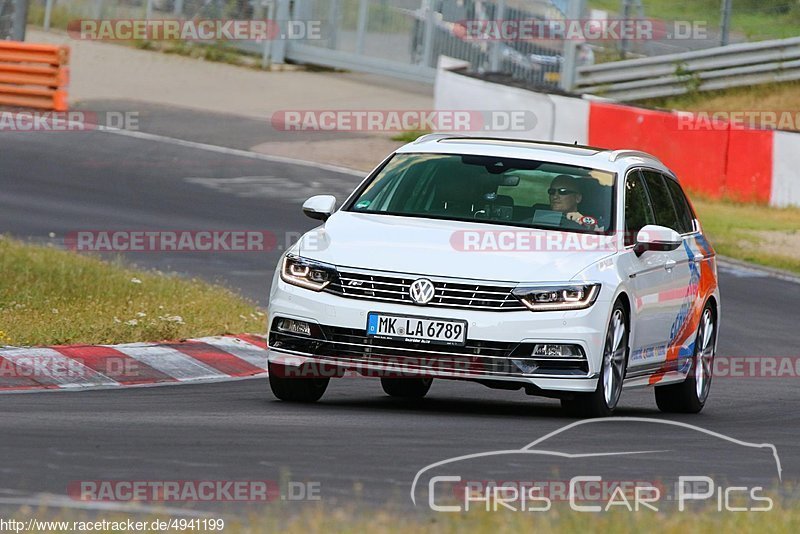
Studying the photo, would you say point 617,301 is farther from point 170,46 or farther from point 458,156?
point 170,46

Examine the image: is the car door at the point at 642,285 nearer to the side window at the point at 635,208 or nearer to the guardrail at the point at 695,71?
the side window at the point at 635,208

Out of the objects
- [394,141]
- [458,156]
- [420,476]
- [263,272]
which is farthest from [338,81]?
[420,476]

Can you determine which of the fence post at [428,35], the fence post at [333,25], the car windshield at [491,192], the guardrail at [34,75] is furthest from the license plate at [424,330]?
the fence post at [333,25]

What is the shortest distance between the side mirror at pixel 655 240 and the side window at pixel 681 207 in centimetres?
133

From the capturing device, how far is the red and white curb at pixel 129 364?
10602mm

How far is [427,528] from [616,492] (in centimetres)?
136

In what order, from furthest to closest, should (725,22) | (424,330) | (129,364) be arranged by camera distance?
(725,22), (129,364), (424,330)

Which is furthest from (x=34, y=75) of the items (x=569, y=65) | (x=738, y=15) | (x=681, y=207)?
(x=681, y=207)

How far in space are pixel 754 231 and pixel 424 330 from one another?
14.3 metres

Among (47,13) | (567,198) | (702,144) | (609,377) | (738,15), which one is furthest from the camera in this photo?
(47,13)

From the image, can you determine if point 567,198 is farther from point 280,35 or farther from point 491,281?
point 280,35

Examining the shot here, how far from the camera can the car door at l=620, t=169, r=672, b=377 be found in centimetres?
1023

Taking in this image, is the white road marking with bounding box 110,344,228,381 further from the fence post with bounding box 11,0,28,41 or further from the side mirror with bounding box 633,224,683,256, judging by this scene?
the fence post with bounding box 11,0,28,41

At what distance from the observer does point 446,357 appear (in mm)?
9375
